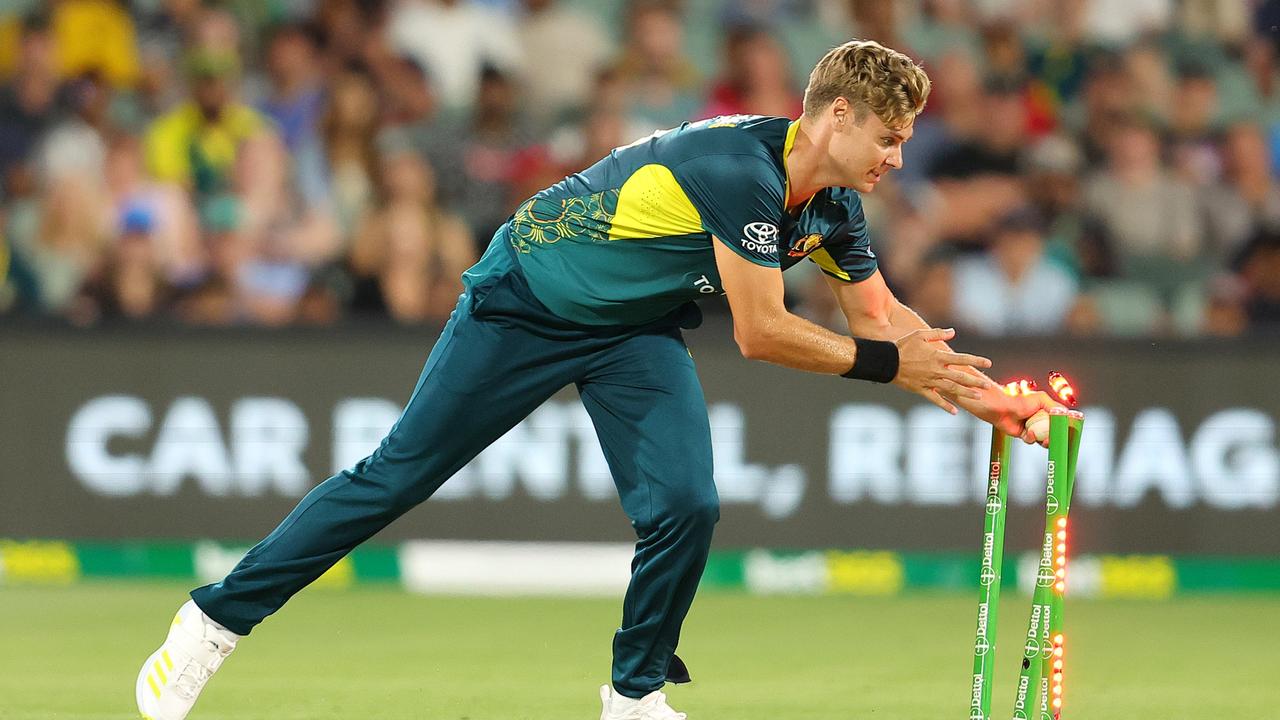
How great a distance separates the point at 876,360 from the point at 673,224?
69 cm

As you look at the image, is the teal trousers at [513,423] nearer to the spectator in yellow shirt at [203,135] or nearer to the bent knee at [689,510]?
the bent knee at [689,510]

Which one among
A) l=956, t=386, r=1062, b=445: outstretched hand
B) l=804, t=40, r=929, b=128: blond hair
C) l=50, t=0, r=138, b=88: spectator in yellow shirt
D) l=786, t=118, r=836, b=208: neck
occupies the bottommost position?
l=956, t=386, r=1062, b=445: outstretched hand

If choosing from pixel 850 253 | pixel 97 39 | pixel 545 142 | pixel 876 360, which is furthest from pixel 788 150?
pixel 97 39

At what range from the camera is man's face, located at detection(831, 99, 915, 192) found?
196 inches

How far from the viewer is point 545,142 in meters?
11.4

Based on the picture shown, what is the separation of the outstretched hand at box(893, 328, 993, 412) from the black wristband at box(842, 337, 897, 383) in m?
0.02

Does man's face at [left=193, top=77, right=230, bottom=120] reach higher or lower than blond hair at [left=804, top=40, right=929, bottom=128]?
higher

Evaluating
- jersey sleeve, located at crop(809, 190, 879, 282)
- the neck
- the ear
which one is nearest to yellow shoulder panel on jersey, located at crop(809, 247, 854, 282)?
jersey sleeve, located at crop(809, 190, 879, 282)

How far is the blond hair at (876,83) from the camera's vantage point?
16.2ft

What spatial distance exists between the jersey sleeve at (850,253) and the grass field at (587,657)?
1.52m

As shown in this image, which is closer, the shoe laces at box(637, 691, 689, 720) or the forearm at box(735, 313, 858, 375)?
the forearm at box(735, 313, 858, 375)

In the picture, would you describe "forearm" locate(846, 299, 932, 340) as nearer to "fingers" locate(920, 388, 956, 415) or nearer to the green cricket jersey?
the green cricket jersey

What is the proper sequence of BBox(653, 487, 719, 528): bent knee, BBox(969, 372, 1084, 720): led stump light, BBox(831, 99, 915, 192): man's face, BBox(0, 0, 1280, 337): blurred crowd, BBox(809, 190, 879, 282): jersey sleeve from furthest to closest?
BBox(0, 0, 1280, 337): blurred crowd → BBox(809, 190, 879, 282): jersey sleeve → BBox(653, 487, 719, 528): bent knee → BBox(831, 99, 915, 192): man's face → BBox(969, 372, 1084, 720): led stump light

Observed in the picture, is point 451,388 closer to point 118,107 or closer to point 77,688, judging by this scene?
point 77,688
